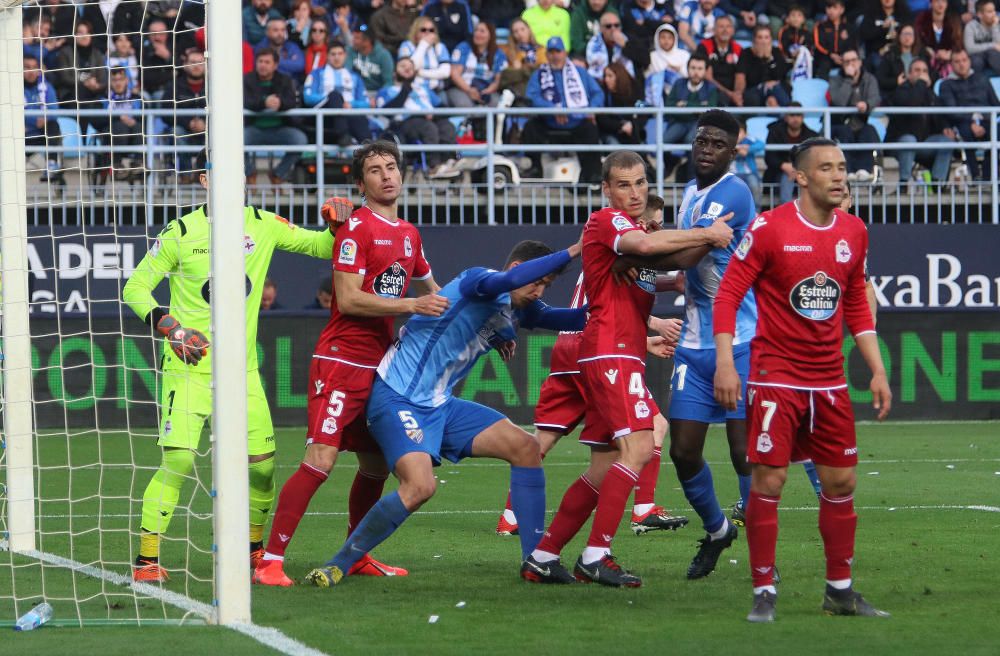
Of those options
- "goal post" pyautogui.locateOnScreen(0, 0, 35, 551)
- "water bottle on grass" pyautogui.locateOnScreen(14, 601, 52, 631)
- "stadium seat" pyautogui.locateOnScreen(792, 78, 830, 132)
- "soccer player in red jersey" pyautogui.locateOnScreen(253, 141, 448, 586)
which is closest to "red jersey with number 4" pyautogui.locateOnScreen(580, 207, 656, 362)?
"soccer player in red jersey" pyautogui.locateOnScreen(253, 141, 448, 586)

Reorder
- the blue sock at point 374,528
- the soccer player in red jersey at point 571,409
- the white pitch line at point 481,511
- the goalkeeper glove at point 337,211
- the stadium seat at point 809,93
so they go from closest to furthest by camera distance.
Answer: the blue sock at point 374,528
the goalkeeper glove at point 337,211
the soccer player in red jersey at point 571,409
the white pitch line at point 481,511
the stadium seat at point 809,93

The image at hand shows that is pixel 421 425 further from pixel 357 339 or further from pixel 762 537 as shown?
pixel 762 537

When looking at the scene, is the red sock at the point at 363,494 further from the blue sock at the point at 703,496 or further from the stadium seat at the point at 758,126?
the stadium seat at the point at 758,126

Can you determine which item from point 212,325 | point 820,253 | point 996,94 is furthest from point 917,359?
point 212,325

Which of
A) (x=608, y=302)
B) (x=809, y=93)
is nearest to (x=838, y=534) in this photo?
(x=608, y=302)

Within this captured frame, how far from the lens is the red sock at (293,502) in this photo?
7.40m

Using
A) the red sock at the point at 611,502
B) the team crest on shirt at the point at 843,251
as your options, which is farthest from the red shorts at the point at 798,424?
the red sock at the point at 611,502

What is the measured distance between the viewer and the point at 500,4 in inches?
802

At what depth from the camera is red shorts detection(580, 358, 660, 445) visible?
705 cm

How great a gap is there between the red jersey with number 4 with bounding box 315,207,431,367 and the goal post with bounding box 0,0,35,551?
2019mm

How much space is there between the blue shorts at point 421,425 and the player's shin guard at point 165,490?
3.41ft

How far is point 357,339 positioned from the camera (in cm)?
756

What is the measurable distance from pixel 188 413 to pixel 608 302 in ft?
7.36

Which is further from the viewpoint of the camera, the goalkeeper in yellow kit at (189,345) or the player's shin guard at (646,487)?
the player's shin guard at (646,487)
